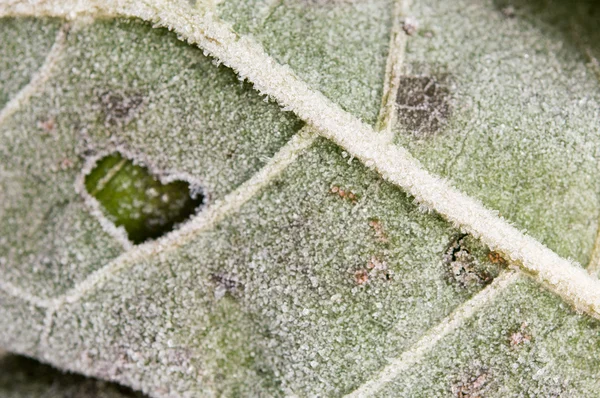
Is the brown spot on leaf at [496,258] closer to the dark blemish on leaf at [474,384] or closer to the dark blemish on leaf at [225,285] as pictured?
the dark blemish on leaf at [474,384]

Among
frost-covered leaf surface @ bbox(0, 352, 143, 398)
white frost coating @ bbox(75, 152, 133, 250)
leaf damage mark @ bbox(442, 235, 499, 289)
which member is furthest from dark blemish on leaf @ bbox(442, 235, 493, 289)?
frost-covered leaf surface @ bbox(0, 352, 143, 398)

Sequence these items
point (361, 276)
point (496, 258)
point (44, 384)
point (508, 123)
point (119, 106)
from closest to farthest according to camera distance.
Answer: point (496, 258) → point (361, 276) → point (508, 123) → point (119, 106) → point (44, 384)

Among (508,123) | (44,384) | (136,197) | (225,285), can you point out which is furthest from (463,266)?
(44,384)

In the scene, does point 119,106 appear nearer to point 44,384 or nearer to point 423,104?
point 423,104

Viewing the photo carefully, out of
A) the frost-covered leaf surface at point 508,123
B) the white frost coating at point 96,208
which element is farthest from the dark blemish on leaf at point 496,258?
the white frost coating at point 96,208

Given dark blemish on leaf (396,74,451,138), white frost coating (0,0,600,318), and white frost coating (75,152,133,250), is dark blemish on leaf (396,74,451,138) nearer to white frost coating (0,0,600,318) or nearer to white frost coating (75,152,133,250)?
white frost coating (0,0,600,318)

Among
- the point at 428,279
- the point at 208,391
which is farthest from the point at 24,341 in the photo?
the point at 428,279
